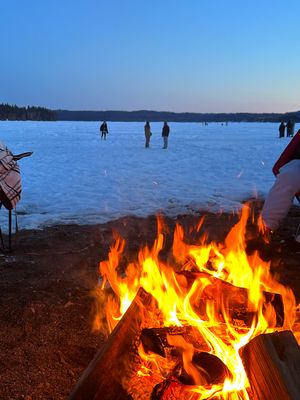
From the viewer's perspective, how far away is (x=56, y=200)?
841 centimetres

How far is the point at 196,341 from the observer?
253cm

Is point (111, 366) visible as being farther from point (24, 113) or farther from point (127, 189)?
point (24, 113)

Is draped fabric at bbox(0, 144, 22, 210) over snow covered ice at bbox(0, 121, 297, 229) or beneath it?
over

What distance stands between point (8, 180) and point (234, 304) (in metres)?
2.97

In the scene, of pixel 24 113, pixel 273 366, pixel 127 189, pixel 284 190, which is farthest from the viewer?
pixel 24 113

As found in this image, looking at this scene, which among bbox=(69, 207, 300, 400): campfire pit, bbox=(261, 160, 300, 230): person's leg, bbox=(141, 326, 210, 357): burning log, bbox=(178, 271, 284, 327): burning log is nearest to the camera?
bbox=(69, 207, 300, 400): campfire pit

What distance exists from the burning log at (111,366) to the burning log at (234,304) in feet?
1.51

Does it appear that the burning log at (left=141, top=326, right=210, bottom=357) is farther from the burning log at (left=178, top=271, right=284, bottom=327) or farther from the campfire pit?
the burning log at (left=178, top=271, right=284, bottom=327)

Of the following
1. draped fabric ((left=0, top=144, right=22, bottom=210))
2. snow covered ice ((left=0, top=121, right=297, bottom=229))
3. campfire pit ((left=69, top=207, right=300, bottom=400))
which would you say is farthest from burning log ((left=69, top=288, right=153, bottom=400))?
snow covered ice ((left=0, top=121, right=297, bottom=229))

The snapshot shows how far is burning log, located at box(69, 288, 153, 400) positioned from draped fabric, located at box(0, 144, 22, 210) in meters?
2.57

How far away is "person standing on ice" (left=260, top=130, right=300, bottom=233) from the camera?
4.74 m

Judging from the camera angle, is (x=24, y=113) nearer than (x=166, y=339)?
No

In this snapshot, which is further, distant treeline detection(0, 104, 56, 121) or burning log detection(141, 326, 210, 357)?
distant treeline detection(0, 104, 56, 121)

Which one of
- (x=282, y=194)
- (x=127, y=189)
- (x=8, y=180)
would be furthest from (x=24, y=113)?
(x=282, y=194)
